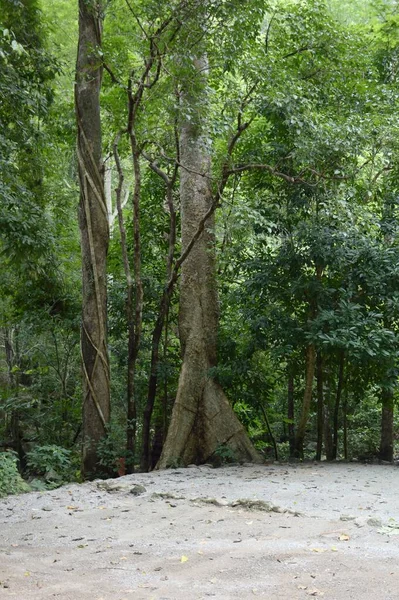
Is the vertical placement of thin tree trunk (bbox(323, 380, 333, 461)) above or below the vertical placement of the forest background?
below

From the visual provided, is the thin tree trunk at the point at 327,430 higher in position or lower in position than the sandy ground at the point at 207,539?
higher

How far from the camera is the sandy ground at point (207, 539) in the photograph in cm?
354

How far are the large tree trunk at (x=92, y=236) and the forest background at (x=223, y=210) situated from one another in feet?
0.11

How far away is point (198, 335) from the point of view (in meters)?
9.75

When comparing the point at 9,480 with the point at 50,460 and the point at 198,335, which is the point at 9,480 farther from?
the point at 198,335

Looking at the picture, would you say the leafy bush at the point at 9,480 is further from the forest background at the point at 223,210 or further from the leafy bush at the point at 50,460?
the leafy bush at the point at 50,460

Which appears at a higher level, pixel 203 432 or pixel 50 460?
pixel 203 432

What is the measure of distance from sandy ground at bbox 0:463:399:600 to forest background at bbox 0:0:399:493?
61.7 inches

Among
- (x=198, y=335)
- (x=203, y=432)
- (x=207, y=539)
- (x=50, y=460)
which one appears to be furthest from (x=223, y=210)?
(x=207, y=539)

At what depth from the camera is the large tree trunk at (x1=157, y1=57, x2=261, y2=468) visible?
360 inches

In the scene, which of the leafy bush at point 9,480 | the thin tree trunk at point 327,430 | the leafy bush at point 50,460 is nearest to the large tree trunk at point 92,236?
the leafy bush at point 50,460

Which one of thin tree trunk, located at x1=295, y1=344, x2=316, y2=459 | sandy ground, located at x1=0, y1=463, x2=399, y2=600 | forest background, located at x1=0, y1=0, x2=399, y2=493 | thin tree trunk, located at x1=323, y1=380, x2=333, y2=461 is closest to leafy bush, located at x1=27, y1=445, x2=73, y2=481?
forest background, located at x1=0, y1=0, x2=399, y2=493

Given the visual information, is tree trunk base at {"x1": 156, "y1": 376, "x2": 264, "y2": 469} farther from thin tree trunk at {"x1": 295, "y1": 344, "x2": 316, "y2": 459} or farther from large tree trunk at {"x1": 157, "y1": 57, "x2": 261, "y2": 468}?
thin tree trunk at {"x1": 295, "y1": 344, "x2": 316, "y2": 459}

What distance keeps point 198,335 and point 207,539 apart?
5168mm
